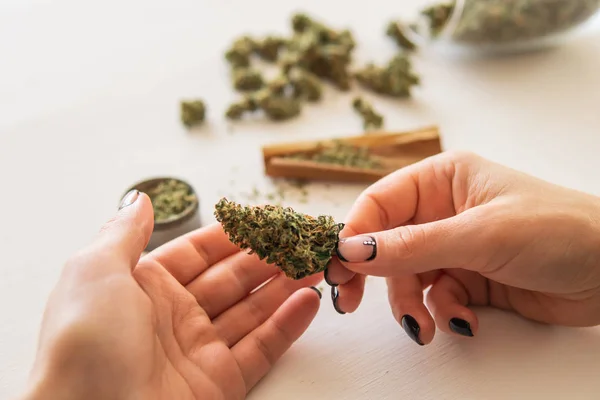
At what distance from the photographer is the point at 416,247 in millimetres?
1243

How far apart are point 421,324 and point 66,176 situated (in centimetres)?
143

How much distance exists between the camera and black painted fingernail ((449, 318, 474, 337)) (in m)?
1.44

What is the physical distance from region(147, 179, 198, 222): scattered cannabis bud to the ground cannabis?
4.65 feet

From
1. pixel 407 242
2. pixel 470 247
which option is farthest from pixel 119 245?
pixel 470 247

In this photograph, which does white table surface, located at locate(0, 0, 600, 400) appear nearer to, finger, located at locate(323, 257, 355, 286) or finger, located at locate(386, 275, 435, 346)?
finger, located at locate(386, 275, 435, 346)

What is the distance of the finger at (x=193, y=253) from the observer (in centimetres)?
148

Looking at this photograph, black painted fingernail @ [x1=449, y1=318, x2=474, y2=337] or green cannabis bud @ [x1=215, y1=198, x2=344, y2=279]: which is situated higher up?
green cannabis bud @ [x1=215, y1=198, x2=344, y2=279]

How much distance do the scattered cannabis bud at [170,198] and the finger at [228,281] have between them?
34 cm

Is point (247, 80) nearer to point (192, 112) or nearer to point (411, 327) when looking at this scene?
point (192, 112)

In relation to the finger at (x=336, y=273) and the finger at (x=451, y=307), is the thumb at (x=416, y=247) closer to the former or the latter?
the finger at (x=336, y=273)

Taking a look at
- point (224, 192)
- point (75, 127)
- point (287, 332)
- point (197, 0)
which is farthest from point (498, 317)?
point (197, 0)

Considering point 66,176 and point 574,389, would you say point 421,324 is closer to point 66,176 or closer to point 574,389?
point 574,389

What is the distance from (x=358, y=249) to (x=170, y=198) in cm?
78

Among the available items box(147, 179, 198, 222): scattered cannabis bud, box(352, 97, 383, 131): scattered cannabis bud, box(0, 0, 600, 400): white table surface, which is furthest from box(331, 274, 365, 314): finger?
box(352, 97, 383, 131): scattered cannabis bud
